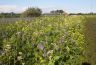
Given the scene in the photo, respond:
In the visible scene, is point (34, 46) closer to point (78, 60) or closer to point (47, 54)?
point (47, 54)

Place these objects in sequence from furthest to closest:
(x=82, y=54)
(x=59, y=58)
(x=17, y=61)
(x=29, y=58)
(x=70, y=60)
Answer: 1. (x=82, y=54)
2. (x=70, y=60)
3. (x=59, y=58)
4. (x=29, y=58)
5. (x=17, y=61)

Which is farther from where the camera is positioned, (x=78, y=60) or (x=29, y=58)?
(x=78, y=60)

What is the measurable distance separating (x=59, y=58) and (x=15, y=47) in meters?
1.51

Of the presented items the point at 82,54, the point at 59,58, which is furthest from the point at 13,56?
the point at 82,54

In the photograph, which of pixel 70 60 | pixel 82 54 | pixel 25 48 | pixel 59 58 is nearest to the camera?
pixel 25 48

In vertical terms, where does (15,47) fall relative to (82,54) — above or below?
above

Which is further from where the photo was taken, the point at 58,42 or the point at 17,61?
the point at 58,42

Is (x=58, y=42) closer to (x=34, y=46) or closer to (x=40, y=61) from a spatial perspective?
(x=34, y=46)

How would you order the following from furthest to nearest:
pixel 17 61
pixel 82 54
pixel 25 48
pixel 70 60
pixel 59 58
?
pixel 82 54 < pixel 70 60 < pixel 59 58 < pixel 25 48 < pixel 17 61

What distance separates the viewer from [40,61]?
7047mm

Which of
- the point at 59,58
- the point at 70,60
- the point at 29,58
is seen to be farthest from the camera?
the point at 70,60

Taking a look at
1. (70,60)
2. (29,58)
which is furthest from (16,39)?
(70,60)

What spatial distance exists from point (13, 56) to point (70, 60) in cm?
260

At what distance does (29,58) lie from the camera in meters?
7.16
